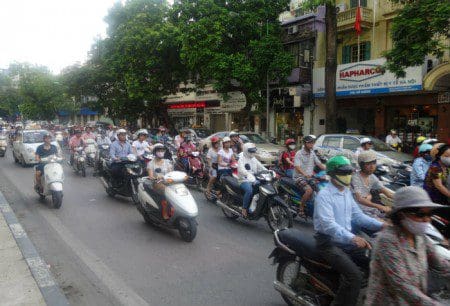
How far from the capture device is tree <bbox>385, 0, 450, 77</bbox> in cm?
1332

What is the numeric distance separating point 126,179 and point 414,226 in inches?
335

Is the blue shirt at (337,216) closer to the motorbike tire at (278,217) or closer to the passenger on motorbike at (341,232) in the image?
the passenger on motorbike at (341,232)

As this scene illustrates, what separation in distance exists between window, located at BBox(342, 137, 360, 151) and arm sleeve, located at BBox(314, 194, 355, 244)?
10479 millimetres

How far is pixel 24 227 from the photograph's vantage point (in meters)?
7.89

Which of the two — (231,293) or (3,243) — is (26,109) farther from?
(231,293)

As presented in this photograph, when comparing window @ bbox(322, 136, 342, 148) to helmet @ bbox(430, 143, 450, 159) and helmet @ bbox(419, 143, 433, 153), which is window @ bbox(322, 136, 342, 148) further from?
helmet @ bbox(430, 143, 450, 159)

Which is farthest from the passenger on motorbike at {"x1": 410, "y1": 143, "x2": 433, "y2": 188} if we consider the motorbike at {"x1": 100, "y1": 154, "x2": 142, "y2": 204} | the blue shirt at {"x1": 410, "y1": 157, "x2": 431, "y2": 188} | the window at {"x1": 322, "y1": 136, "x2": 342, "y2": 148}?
the window at {"x1": 322, "y1": 136, "x2": 342, "y2": 148}

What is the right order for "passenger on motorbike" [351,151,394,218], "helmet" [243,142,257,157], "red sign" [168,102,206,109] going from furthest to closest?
"red sign" [168,102,206,109] < "helmet" [243,142,257,157] < "passenger on motorbike" [351,151,394,218]

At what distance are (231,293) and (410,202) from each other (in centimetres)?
293

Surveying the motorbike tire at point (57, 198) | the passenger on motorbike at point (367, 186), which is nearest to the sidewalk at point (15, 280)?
the motorbike tire at point (57, 198)

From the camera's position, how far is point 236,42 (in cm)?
2334

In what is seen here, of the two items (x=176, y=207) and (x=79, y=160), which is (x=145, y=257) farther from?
(x=79, y=160)

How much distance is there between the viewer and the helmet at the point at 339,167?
403cm

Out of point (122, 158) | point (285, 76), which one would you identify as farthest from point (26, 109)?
point (122, 158)
